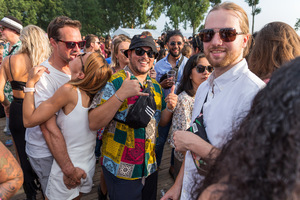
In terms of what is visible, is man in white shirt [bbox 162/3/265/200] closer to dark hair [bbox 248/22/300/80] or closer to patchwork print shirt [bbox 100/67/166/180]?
patchwork print shirt [bbox 100/67/166/180]

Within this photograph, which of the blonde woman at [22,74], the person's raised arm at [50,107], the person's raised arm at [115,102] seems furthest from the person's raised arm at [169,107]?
the blonde woman at [22,74]

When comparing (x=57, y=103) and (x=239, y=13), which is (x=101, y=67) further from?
(x=239, y=13)

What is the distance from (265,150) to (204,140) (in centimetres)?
68

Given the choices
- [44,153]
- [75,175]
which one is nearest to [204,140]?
[75,175]

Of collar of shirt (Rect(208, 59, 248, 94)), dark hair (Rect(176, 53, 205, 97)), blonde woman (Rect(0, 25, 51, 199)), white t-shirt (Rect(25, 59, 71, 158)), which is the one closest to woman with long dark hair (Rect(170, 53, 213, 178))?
dark hair (Rect(176, 53, 205, 97))

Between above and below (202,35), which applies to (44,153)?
below

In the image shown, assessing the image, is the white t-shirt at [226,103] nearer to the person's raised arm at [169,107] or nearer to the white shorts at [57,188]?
the person's raised arm at [169,107]

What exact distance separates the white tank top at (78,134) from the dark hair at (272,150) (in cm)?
153

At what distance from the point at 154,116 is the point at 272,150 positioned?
1.62 meters

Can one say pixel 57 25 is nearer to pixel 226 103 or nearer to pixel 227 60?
pixel 227 60

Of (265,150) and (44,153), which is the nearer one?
(265,150)

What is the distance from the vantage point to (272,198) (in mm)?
548

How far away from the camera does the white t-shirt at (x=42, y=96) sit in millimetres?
1977

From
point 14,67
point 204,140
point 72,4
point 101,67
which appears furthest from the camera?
point 72,4
